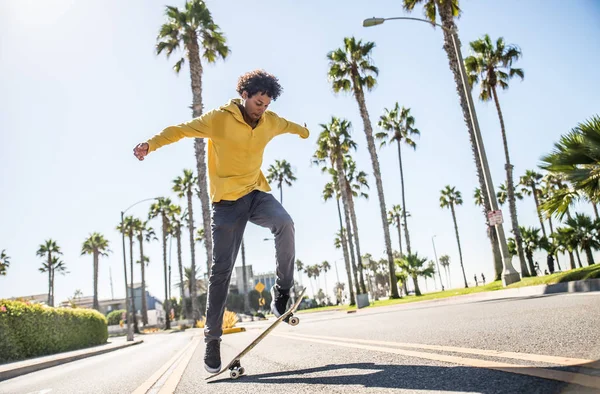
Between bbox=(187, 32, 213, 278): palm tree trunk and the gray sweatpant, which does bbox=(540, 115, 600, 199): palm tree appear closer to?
the gray sweatpant

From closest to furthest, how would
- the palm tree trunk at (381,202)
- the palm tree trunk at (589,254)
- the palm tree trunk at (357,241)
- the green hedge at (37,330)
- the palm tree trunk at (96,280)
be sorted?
the green hedge at (37,330)
the palm tree trunk at (381,202)
the palm tree trunk at (589,254)
the palm tree trunk at (357,241)
the palm tree trunk at (96,280)

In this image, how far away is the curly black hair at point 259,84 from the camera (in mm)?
3588

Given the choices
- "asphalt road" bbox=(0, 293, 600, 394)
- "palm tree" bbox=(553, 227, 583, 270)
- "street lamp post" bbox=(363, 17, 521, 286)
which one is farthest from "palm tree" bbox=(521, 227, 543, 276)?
"asphalt road" bbox=(0, 293, 600, 394)

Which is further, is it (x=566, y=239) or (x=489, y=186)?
(x=566, y=239)

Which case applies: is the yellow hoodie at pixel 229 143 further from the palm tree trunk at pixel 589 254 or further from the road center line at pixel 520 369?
the palm tree trunk at pixel 589 254

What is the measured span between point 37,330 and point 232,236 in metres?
19.0

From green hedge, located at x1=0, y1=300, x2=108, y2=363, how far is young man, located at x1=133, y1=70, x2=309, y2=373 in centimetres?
1590

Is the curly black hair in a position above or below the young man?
above

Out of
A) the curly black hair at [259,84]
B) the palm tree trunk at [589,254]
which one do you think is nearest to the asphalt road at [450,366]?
the curly black hair at [259,84]

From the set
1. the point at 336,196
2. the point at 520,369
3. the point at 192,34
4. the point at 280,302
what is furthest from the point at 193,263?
the point at 520,369

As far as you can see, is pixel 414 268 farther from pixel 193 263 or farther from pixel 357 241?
pixel 193 263

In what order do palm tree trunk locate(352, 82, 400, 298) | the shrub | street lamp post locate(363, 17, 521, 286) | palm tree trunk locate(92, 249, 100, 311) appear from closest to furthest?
street lamp post locate(363, 17, 521, 286), palm tree trunk locate(352, 82, 400, 298), palm tree trunk locate(92, 249, 100, 311), the shrub

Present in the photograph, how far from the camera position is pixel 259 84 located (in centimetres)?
360

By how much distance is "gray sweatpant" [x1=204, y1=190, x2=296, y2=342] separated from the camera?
3.56 meters
